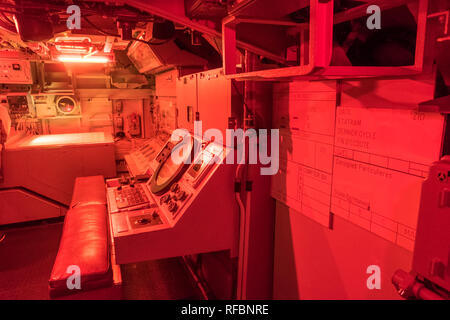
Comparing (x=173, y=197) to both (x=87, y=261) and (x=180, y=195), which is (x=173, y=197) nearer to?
(x=180, y=195)

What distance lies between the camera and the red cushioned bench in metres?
2.19

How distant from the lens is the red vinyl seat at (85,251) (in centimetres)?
219

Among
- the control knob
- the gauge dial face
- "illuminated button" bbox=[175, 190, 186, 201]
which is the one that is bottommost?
the control knob

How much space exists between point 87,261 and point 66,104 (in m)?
4.31

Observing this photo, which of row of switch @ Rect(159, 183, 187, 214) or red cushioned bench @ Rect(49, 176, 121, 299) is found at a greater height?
row of switch @ Rect(159, 183, 187, 214)

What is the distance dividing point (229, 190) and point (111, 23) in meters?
1.76

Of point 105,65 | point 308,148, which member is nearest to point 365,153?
point 308,148

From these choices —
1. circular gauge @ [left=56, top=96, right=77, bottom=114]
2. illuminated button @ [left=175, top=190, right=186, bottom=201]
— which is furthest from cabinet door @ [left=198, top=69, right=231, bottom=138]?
circular gauge @ [left=56, top=96, right=77, bottom=114]

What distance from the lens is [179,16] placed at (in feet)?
6.82

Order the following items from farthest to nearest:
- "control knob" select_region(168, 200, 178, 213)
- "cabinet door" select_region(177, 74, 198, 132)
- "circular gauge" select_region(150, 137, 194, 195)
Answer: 1. "cabinet door" select_region(177, 74, 198, 132)
2. "circular gauge" select_region(150, 137, 194, 195)
3. "control knob" select_region(168, 200, 178, 213)

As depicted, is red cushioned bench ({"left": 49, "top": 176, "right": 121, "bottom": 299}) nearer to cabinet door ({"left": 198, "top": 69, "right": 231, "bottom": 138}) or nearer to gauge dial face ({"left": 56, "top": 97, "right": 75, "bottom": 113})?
cabinet door ({"left": 198, "top": 69, "right": 231, "bottom": 138})

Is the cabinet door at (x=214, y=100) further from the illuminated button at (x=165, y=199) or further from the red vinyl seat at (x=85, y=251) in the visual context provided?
the red vinyl seat at (x=85, y=251)
